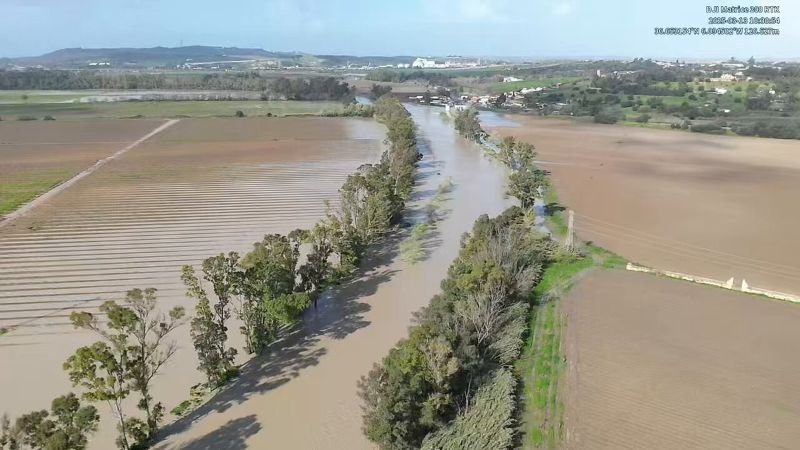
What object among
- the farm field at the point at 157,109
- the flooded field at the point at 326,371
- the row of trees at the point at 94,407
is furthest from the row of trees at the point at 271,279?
the farm field at the point at 157,109

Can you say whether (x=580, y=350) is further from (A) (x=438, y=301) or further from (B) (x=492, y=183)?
(B) (x=492, y=183)

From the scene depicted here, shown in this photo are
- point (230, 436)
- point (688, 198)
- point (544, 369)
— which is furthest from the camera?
point (688, 198)

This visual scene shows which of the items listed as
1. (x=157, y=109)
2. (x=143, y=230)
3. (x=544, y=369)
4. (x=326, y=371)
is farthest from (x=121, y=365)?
(x=157, y=109)

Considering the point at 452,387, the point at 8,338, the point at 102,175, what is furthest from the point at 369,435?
the point at 102,175

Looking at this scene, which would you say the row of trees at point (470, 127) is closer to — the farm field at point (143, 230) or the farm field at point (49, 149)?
the farm field at point (143, 230)

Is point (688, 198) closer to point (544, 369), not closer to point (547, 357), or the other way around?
point (547, 357)

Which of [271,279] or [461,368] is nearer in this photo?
[461,368]

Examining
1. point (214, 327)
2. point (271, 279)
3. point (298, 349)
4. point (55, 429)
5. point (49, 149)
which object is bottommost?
point (298, 349)

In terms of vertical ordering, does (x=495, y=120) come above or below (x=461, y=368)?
above
